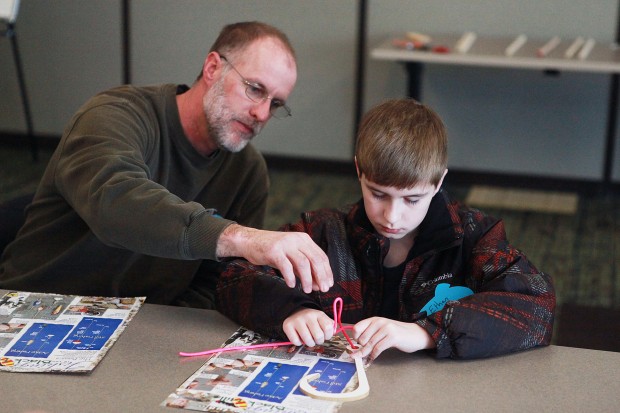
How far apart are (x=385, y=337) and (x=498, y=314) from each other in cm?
20

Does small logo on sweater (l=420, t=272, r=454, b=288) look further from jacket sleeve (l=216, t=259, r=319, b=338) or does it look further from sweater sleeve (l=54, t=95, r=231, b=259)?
sweater sleeve (l=54, t=95, r=231, b=259)

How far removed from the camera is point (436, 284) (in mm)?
1623

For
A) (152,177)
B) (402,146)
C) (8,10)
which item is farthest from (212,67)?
(8,10)

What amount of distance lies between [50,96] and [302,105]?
5.01 ft

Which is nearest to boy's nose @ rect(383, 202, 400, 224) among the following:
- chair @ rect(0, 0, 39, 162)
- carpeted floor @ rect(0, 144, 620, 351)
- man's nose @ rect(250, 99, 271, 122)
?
man's nose @ rect(250, 99, 271, 122)

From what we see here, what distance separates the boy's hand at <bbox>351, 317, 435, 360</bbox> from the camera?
1.36 meters

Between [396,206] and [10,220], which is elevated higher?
[396,206]

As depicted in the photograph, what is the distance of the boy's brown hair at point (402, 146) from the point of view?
5.13 ft

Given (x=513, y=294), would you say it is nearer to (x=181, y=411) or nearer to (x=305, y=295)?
(x=305, y=295)

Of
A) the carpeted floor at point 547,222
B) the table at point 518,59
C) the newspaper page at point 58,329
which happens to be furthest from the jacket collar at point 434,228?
the table at point 518,59

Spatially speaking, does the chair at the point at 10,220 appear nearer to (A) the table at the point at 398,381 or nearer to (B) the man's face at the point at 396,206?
(A) the table at the point at 398,381

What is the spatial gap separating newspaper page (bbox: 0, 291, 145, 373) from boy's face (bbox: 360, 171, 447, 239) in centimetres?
45

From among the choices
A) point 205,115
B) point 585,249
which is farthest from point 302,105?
point 205,115

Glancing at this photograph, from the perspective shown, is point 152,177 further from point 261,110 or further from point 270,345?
point 270,345
